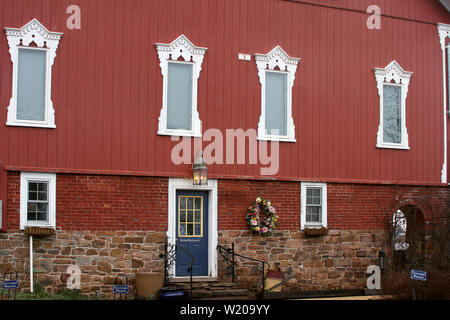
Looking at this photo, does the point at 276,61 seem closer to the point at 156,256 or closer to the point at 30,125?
the point at 156,256

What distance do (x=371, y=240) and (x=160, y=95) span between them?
658cm

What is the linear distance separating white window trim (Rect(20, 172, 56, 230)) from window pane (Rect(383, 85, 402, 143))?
8610 millimetres

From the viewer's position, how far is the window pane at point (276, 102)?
15.2m

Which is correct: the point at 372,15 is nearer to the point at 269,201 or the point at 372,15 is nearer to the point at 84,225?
the point at 269,201

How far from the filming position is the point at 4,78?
514 inches

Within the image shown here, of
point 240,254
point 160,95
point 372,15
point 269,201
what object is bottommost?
point 240,254

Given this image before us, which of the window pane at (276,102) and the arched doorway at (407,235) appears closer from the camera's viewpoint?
the window pane at (276,102)

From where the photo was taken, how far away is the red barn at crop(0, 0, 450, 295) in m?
13.2

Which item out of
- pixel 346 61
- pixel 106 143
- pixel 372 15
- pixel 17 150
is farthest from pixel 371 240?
pixel 17 150

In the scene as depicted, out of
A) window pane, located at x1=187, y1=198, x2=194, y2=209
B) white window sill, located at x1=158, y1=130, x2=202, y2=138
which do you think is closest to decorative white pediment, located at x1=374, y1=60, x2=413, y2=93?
white window sill, located at x1=158, y1=130, x2=202, y2=138

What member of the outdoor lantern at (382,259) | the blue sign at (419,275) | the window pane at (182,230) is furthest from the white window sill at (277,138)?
the blue sign at (419,275)

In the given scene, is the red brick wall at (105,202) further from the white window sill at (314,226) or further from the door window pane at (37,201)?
the white window sill at (314,226)

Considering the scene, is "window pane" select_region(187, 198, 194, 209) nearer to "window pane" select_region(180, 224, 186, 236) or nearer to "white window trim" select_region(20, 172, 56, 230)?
"window pane" select_region(180, 224, 186, 236)

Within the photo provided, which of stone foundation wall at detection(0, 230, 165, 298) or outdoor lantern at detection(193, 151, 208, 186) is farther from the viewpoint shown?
outdoor lantern at detection(193, 151, 208, 186)
